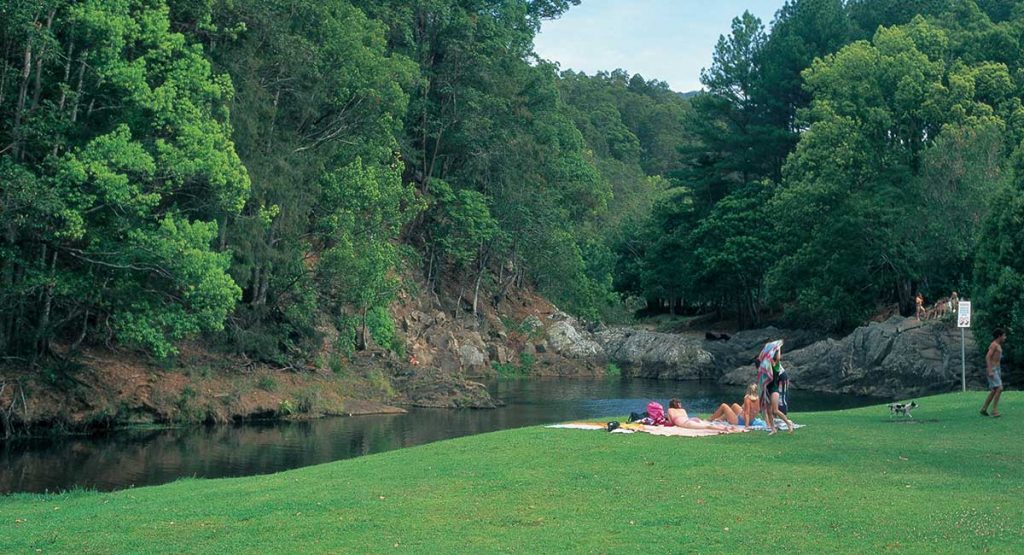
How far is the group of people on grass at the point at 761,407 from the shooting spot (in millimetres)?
21781

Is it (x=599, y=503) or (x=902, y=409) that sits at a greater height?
(x=902, y=409)

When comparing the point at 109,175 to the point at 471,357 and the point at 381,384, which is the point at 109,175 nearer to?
the point at 381,384

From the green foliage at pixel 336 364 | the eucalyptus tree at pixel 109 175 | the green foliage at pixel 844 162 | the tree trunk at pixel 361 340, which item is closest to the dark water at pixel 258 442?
the eucalyptus tree at pixel 109 175

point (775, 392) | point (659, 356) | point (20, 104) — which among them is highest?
point (20, 104)

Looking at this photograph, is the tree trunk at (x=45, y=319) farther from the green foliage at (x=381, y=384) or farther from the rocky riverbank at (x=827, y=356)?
the rocky riverbank at (x=827, y=356)

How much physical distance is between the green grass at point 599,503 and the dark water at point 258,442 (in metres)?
5.99

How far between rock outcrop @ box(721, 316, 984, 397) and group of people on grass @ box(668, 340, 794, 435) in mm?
27841

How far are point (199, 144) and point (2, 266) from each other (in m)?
7.29

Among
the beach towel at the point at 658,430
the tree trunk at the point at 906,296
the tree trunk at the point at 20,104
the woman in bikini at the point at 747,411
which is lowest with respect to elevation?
the beach towel at the point at 658,430

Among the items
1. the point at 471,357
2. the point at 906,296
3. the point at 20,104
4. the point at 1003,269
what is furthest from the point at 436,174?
the point at 20,104

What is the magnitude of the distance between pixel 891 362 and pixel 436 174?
1316 inches

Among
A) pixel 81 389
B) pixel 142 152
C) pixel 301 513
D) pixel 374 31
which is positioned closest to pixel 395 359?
pixel 374 31

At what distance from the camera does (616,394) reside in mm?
51781

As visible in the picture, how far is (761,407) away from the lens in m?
22.6
